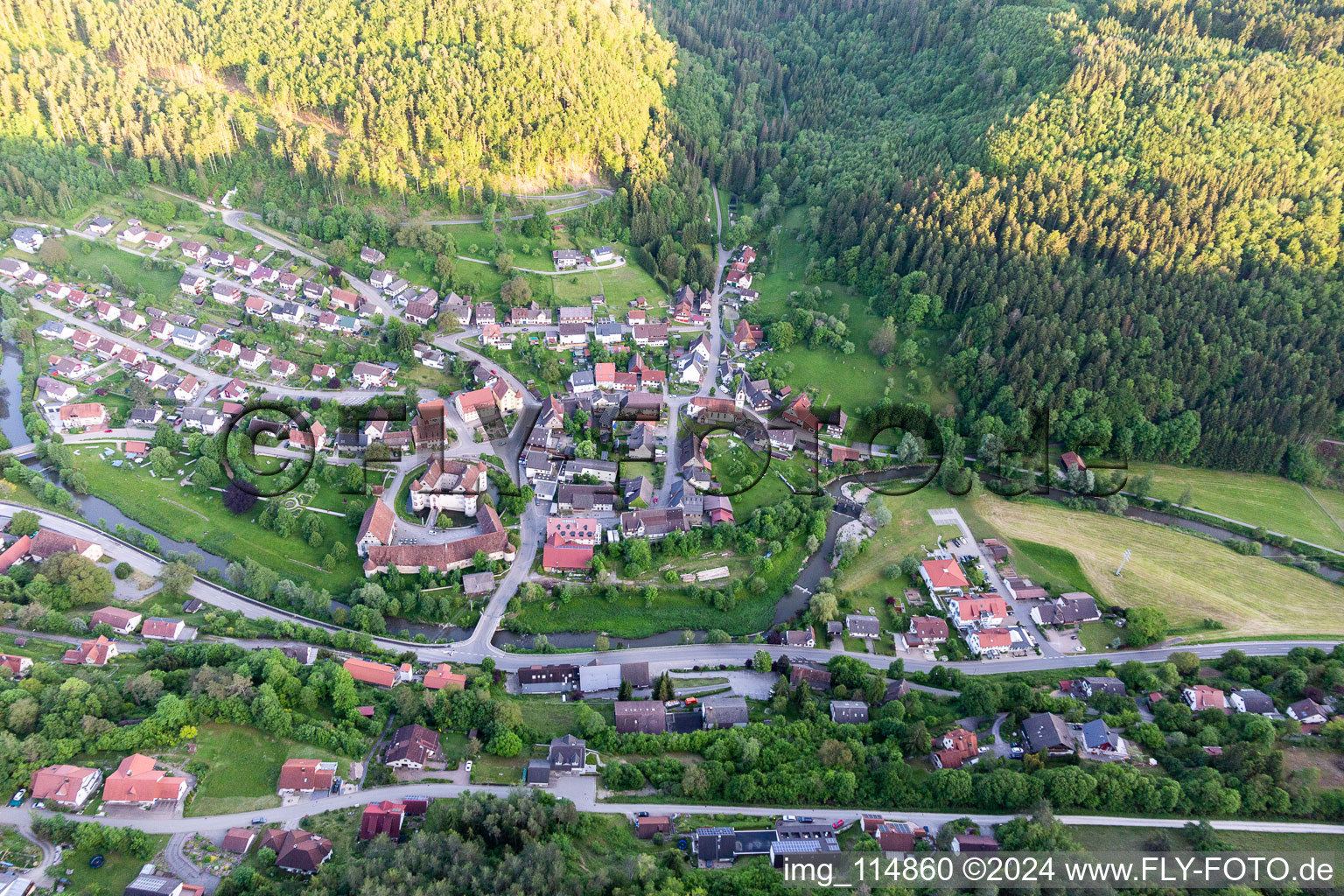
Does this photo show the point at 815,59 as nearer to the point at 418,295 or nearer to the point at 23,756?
the point at 418,295

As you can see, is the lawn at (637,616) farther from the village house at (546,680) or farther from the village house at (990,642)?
the village house at (990,642)

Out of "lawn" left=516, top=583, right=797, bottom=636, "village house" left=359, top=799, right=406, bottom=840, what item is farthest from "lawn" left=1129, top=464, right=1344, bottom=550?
"village house" left=359, top=799, right=406, bottom=840

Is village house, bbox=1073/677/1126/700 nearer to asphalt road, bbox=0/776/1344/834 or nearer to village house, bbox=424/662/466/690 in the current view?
asphalt road, bbox=0/776/1344/834

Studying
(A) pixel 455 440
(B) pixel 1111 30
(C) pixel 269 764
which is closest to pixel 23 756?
(C) pixel 269 764

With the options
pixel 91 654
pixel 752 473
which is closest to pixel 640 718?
pixel 752 473

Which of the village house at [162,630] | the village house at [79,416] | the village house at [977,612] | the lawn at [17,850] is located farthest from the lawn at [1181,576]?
the village house at [79,416]

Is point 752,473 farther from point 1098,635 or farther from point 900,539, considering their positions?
point 1098,635

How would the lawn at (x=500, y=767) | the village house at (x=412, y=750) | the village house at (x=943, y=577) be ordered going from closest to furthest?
the village house at (x=412, y=750)
the lawn at (x=500, y=767)
the village house at (x=943, y=577)

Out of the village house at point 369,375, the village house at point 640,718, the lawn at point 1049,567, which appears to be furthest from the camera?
the village house at point 369,375
